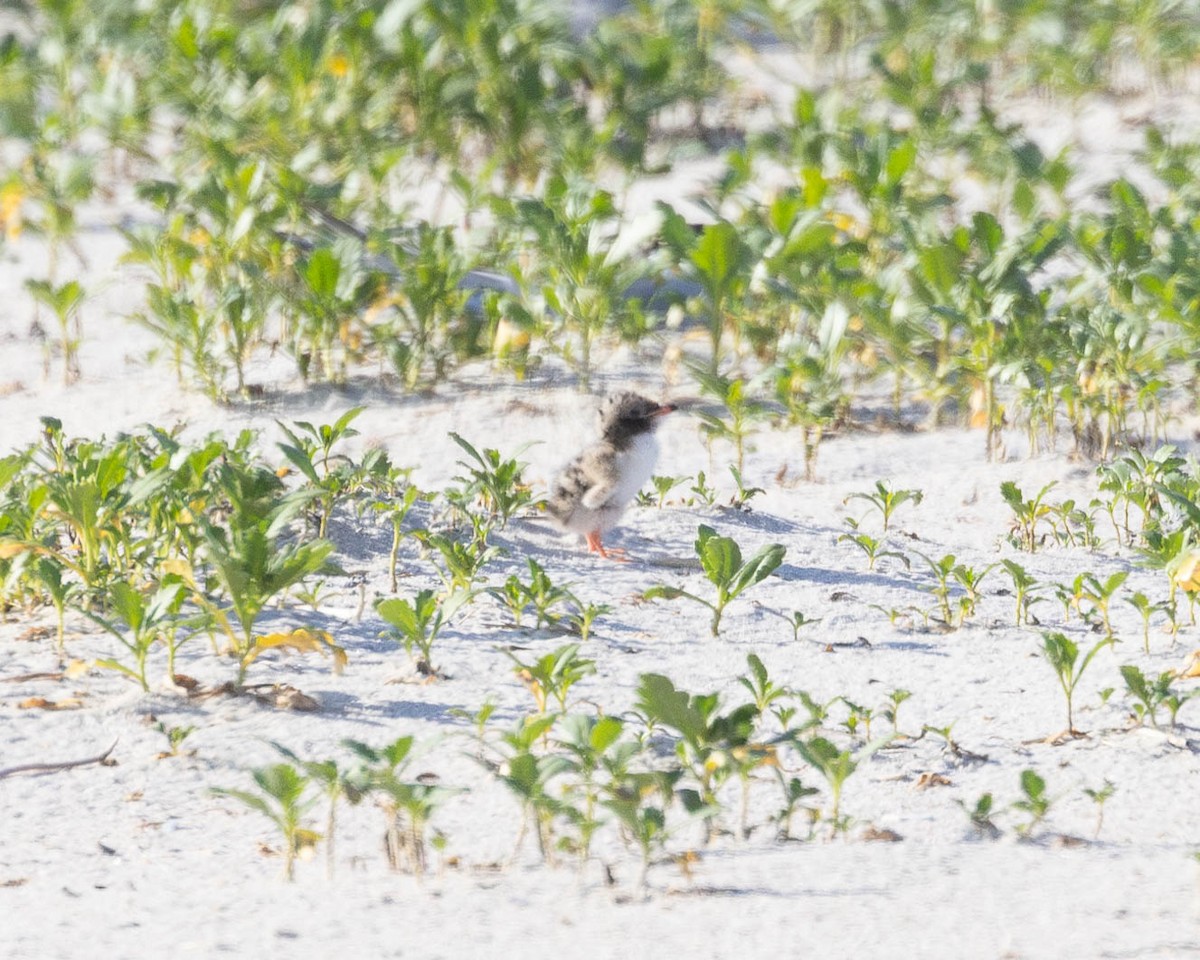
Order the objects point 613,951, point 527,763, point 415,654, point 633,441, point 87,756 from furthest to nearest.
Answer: point 633,441
point 415,654
point 87,756
point 527,763
point 613,951

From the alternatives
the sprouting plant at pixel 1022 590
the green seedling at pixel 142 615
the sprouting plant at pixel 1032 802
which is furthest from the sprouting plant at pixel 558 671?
the sprouting plant at pixel 1022 590

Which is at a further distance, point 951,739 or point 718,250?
point 718,250

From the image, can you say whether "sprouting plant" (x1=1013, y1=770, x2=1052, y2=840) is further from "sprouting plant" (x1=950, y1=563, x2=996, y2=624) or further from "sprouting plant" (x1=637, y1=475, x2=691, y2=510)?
"sprouting plant" (x1=637, y1=475, x2=691, y2=510)

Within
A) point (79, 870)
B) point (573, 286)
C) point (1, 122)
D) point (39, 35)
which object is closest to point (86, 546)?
point (79, 870)

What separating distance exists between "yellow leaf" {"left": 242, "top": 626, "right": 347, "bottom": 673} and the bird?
50.7 inches

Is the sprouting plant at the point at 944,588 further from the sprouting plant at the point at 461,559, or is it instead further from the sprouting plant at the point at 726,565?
the sprouting plant at the point at 461,559

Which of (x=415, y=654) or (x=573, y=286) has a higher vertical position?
(x=573, y=286)

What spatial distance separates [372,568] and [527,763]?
81.2 inches

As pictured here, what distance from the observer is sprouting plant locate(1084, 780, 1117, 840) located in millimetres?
3480

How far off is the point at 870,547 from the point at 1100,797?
1.76 metres

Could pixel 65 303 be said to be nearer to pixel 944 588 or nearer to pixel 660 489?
pixel 660 489

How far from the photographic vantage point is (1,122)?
8.70 meters

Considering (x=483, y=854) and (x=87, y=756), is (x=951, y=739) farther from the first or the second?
(x=87, y=756)

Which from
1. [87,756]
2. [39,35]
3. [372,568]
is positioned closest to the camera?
[87,756]
